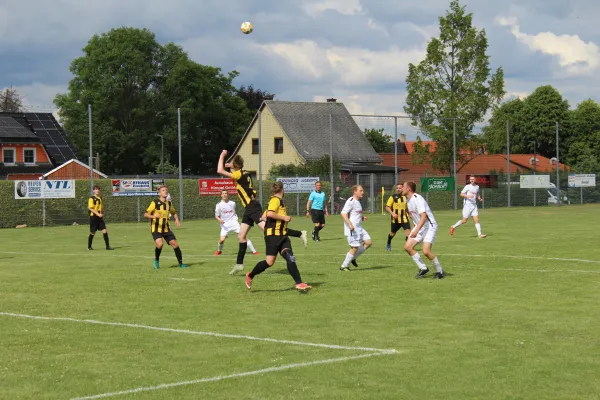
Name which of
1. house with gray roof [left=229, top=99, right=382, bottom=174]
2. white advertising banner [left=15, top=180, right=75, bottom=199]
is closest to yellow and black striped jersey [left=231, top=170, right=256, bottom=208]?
white advertising banner [left=15, top=180, right=75, bottom=199]

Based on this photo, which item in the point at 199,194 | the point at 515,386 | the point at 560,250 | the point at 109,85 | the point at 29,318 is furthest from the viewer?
the point at 109,85

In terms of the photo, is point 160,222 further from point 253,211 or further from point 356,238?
point 356,238

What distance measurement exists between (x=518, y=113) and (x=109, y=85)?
151 ft

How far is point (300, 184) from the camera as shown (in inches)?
1997

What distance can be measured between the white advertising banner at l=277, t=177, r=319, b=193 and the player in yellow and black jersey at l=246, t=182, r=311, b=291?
115 feet

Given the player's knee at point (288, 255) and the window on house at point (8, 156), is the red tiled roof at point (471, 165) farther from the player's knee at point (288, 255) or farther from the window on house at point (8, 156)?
the player's knee at point (288, 255)

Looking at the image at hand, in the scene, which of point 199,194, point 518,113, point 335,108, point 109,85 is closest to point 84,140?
point 109,85

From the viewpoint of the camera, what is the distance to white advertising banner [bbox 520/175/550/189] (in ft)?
192

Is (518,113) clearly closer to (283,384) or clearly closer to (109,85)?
(109,85)

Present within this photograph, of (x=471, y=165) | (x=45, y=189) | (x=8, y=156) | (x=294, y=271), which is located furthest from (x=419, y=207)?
(x=8, y=156)

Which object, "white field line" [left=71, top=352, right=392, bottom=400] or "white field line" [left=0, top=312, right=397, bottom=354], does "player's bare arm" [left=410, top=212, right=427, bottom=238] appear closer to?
"white field line" [left=0, top=312, right=397, bottom=354]

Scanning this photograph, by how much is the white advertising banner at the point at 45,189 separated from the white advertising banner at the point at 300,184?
1256cm

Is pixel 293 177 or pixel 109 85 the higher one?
pixel 109 85

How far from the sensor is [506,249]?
23219 mm
